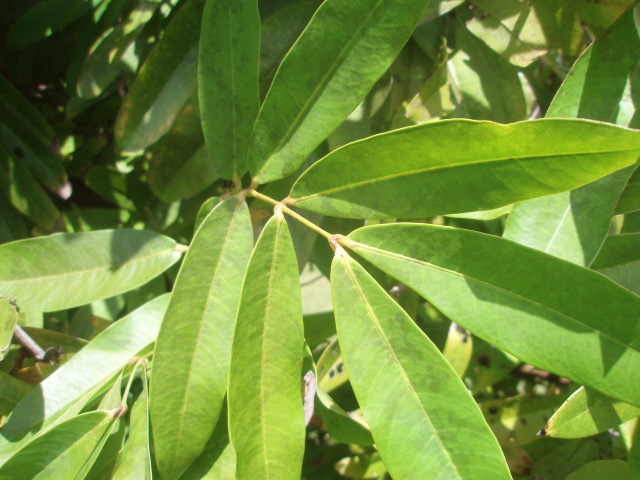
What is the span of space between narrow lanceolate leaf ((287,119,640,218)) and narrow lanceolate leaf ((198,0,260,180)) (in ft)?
0.54

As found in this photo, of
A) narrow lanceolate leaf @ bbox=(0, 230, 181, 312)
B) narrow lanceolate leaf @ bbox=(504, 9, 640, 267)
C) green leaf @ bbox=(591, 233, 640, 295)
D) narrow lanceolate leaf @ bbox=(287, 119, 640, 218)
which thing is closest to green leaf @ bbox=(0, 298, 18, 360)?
narrow lanceolate leaf @ bbox=(0, 230, 181, 312)

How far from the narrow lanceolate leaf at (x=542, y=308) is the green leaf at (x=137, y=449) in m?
0.44

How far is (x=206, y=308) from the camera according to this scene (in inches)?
27.7

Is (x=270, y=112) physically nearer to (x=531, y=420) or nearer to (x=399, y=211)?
(x=399, y=211)

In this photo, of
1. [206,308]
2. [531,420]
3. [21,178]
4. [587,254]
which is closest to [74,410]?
[206,308]

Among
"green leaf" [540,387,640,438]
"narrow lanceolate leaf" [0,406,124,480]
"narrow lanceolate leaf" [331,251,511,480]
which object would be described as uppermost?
"narrow lanceolate leaf" [331,251,511,480]

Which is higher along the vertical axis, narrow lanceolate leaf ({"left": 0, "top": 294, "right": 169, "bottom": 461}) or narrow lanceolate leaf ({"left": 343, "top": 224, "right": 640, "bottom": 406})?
narrow lanceolate leaf ({"left": 343, "top": 224, "right": 640, "bottom": 406})

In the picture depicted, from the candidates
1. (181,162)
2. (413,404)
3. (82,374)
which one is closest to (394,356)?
(413,404)

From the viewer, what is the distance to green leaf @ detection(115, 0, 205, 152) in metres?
0.99

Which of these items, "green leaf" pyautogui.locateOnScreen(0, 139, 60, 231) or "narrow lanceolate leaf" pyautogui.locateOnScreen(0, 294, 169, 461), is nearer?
"narrow lanceolate leaf" pyautogui.locateOnScreen(0, 294, 169, 461)

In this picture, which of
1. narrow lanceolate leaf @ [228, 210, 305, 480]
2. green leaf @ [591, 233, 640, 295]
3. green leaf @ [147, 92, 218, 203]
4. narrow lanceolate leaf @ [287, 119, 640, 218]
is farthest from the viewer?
green leaf @ [147, 92, 218, 203]

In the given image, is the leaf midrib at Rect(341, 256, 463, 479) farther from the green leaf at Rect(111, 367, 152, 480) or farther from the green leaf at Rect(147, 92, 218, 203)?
the green leaf at Rect(147, 92, 218, 203)

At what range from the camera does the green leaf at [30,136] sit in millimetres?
1217

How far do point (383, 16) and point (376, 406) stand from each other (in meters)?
0.49
